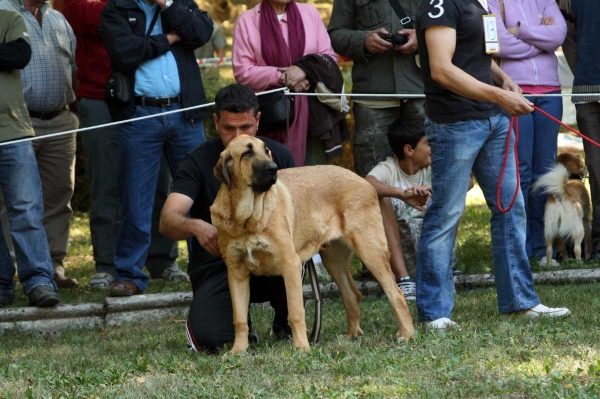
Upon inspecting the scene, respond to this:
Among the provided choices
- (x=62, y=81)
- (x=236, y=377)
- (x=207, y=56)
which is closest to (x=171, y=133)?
(x=62, y=81)

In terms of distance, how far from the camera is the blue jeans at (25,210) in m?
7.48

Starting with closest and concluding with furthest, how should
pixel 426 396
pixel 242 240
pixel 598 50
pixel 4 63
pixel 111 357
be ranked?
pixel 426 396, pixel 242 240, pixel 111 357, pixel 4 63, pixel 598 50

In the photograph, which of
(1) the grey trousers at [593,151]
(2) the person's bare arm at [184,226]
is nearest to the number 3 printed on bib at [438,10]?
(2) the person's bare arm at [184,226]

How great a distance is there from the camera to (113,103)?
770 cm

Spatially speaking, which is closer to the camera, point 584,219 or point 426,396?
point 426,396

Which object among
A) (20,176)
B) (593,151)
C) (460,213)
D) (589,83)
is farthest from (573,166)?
(20,176)

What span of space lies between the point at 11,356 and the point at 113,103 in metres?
2.18

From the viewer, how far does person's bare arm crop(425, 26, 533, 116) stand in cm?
571

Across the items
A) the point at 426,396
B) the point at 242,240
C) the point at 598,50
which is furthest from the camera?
the point at 598,50

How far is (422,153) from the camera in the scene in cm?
784

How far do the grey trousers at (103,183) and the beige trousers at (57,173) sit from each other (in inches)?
6.1

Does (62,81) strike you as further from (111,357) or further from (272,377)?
(272,377)

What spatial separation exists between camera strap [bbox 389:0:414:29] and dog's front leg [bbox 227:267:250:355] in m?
3.15

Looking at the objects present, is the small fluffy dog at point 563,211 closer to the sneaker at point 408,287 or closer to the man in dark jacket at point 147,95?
the sneaker at point 408,287
